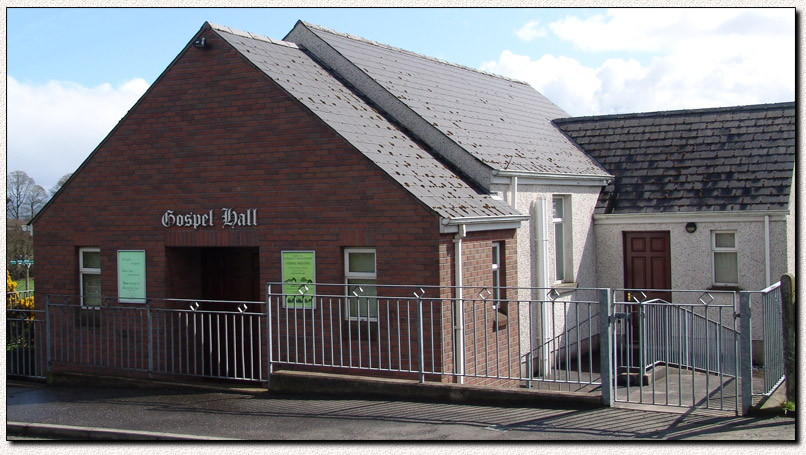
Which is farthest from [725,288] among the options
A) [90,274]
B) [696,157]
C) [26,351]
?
[26,351]

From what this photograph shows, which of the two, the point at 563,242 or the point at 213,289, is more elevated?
the point at 563,242

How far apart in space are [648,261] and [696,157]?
2.22 m

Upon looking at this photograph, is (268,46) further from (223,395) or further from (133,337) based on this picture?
(223,395)

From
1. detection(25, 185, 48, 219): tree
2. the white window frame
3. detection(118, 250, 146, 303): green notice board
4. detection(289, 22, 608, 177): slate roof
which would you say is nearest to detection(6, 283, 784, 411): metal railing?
detection(118, 250, 146, 303): green notice board

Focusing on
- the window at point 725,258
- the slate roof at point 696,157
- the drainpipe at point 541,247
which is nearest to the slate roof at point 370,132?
the drainpipe at point 541,247

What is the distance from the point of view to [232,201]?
1256cm

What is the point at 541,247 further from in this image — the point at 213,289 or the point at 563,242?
the point at 213,289

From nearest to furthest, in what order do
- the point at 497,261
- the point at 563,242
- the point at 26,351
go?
the point at 497,261 < the point at 26,351 < the point at 563,242

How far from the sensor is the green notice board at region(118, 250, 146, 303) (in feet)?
43.3

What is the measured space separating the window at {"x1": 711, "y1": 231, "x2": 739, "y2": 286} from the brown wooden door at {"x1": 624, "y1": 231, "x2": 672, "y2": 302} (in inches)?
32.0

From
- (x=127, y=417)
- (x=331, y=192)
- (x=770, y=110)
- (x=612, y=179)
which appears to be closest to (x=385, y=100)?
(x=331, y=192)

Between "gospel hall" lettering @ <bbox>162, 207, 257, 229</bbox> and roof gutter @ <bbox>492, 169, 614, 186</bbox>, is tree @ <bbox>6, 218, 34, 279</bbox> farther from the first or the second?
roof gutter @ <bbox>492, 169, 614, 186</bbox>

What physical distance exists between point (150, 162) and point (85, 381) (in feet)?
11.0

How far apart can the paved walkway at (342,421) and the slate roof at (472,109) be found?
4829 millimetres
